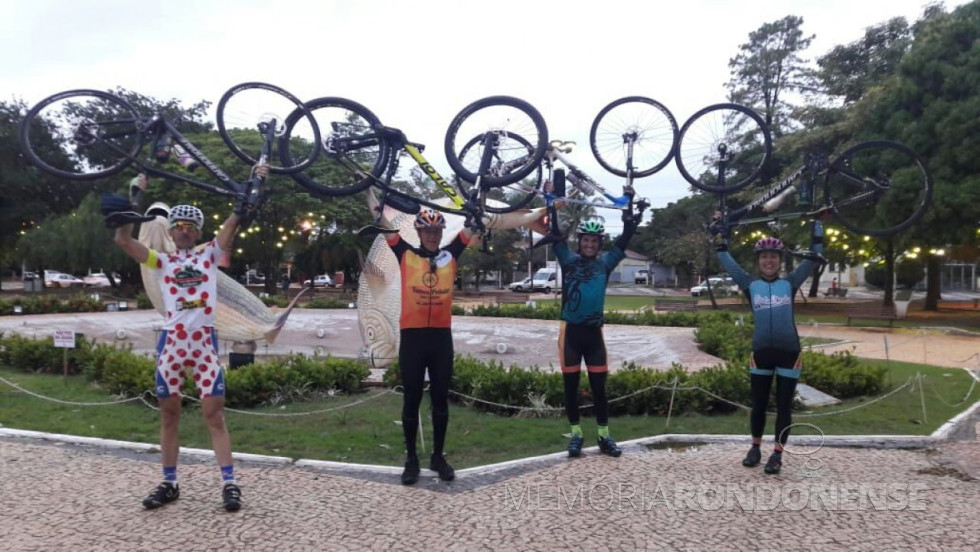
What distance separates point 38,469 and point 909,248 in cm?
2368

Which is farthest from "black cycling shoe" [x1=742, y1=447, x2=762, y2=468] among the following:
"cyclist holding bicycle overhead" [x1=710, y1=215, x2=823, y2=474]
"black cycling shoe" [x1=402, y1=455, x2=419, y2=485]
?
"black cycling shoe" [x1=402, y1=455, x2=419, y2=485]

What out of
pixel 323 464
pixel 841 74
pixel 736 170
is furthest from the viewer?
pixel 736 170

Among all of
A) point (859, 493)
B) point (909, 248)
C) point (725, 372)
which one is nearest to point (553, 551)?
point (859, 493)

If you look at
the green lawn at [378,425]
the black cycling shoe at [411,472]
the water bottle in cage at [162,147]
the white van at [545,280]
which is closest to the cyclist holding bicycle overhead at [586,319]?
the green lawn at [378,425]

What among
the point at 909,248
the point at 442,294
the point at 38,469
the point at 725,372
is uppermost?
the point at 909,248

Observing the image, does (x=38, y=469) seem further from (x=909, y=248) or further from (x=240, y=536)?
(x=909, y=248)

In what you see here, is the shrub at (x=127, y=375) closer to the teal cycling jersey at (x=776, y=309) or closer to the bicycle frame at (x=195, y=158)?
the bicycle frame at (x=195, y=158)

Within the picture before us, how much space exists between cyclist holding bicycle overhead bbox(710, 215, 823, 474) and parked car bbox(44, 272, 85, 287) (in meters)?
54.5

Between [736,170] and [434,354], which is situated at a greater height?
[736,170]

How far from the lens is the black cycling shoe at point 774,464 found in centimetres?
540

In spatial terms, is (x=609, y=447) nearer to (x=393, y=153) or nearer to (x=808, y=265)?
(x=808, y=265)

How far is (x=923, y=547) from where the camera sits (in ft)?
13.1

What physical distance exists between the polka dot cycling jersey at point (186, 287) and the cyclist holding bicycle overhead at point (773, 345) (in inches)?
188

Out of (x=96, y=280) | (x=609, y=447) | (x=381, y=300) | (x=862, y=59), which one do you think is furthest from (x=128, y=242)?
(x=96, y=280)
